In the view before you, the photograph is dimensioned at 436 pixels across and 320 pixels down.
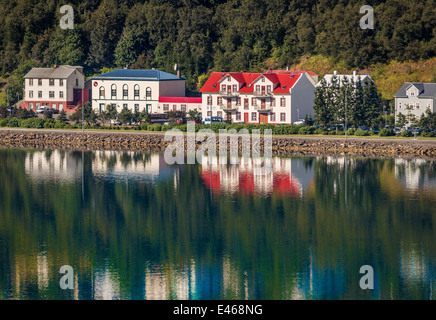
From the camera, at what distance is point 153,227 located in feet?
153

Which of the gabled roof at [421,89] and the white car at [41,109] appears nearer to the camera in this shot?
the gabled roof at [421,89]

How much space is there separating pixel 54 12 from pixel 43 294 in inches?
4014

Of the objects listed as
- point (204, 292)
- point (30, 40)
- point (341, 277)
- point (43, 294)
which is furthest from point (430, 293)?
point (30, 40)

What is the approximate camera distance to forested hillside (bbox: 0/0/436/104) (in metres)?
95.9

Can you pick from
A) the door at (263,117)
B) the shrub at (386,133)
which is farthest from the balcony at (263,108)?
the shrub at (386,133)

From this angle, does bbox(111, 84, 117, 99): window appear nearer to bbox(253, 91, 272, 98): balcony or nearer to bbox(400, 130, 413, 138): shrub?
bbox(253, 91, 272, 98): balcony

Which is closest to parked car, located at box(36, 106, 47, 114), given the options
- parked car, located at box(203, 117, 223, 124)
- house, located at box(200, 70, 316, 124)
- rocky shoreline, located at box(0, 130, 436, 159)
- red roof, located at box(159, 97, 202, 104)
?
rocky shoreline, located at box(0, 130, 436, 159)

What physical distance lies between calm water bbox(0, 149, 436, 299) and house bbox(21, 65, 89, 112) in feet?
112

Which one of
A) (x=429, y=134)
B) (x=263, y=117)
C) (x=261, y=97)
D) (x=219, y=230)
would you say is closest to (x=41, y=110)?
(x=261, y=97)

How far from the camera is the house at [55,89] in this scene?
4026 inches

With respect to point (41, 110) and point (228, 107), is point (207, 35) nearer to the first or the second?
point (41, 110)

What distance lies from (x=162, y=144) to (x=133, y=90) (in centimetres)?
1588

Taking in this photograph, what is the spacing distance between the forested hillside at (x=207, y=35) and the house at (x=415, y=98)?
11.3m

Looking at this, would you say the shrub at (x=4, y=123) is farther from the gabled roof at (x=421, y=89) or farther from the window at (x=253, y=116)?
the gabled roof at (x=421, y=89)
